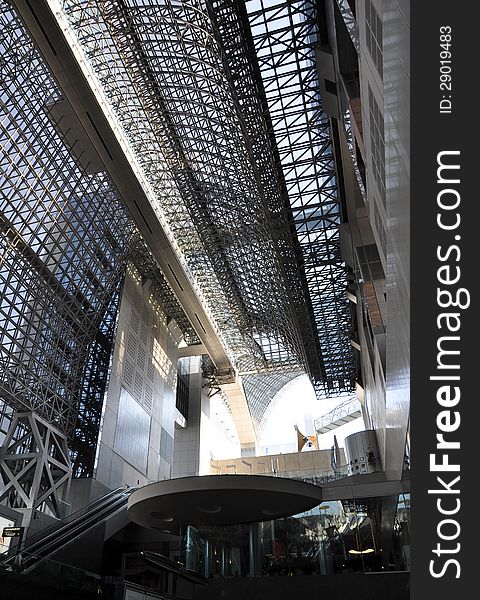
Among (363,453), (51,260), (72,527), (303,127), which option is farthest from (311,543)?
(51,260)

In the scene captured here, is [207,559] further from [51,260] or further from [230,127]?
[51,260]

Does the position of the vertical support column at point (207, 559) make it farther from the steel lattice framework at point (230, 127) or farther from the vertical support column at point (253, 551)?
the steel lattice framework at point (230, 127)

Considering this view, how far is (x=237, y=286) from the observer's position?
49906 mm

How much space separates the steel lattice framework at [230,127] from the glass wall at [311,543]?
19140 millimetres

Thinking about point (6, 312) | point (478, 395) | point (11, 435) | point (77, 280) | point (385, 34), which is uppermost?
point (77, 280)

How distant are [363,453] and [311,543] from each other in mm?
19584

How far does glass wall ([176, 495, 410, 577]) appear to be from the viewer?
Result: 17.3 m

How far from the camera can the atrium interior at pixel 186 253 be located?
53.5ft

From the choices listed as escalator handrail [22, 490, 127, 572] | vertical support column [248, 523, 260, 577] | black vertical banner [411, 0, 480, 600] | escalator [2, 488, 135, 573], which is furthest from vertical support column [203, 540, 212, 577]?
black vertical banner [411, 0, 480, 600]

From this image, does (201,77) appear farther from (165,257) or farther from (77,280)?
(77,280)

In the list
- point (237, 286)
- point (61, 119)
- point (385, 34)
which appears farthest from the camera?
point (237, 286)

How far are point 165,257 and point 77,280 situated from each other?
269 inches

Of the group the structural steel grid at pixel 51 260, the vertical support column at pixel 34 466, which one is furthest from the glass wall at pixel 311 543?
the structural steel grid at pixel 51 260

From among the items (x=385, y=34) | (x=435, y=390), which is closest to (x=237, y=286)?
(x=385, y=34)
